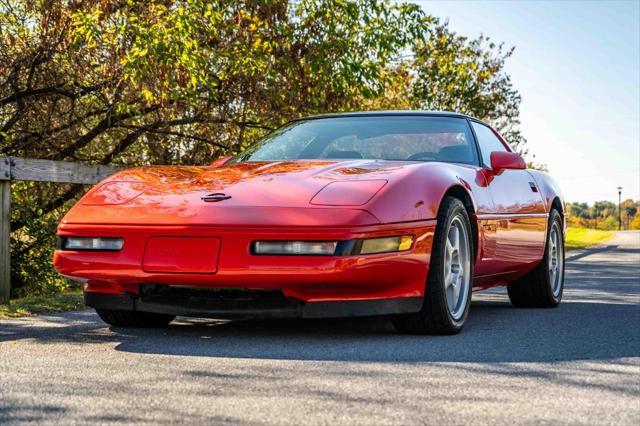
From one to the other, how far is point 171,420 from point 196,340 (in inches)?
76.4

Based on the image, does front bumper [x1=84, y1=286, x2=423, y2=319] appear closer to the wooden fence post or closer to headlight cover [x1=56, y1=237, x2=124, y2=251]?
headlight cover [x1=56, y1=237, x2=124, y2=251]

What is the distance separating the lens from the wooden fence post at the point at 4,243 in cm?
696

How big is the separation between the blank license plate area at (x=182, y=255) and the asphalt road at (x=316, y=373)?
1.31ft

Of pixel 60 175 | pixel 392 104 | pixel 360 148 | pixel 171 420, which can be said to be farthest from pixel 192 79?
pixel 392 104

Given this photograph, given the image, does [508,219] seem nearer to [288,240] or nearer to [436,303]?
[436,303]

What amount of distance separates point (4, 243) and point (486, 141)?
3.69 m

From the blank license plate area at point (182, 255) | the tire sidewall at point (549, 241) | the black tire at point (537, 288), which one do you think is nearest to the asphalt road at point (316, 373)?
the blank license plate area at point (182, 255)

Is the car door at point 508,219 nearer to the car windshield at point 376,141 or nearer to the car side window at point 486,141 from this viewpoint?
the car side window at point 486,141

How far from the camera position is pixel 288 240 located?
15.1ft

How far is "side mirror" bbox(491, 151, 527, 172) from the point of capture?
20.7 feet

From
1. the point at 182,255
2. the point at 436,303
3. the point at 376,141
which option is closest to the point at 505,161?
the point at 376,141

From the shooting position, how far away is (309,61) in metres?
11.0

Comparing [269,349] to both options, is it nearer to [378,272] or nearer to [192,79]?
[378,272]

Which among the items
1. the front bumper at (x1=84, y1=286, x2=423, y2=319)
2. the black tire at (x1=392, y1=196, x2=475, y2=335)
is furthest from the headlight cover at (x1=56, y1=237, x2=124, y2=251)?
the black tire at (x1=392, y1=196, x2=475, y2=335)
